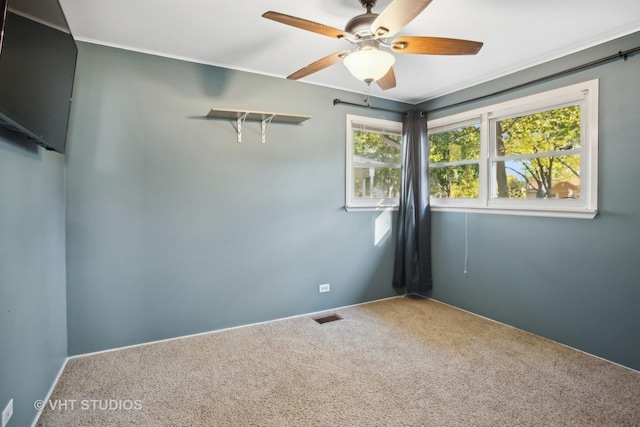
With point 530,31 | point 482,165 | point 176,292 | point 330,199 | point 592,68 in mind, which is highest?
point 530,31

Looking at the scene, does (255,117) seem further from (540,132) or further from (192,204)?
(540,132)

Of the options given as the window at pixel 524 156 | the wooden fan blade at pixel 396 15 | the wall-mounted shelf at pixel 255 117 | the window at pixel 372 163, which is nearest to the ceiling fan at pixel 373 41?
the wooden fan blade at pixel 396 15

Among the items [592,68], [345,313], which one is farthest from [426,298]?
[592,68]

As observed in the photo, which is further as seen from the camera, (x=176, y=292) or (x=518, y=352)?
(x=176, y=292)

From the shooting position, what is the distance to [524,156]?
310 centimetres

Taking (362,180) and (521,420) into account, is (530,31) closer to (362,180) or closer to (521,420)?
(362,180)

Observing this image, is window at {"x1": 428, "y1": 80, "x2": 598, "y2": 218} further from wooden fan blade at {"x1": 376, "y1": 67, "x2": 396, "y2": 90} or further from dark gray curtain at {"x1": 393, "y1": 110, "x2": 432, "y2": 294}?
wooden fan blade at {"x1": 376, "y1": 67, "x2": 396, "y2": 90}

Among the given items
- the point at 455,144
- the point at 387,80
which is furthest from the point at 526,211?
the point at 387,80

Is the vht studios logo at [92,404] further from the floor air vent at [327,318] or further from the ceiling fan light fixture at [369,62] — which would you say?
the ceiling fan light fixture at [369,62]

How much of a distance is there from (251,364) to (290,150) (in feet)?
6.56

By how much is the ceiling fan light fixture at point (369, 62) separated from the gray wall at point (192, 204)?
1532 millimetres

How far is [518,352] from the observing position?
8.66ft

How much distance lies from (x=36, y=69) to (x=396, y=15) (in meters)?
1.64

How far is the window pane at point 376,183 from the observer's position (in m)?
3.84
